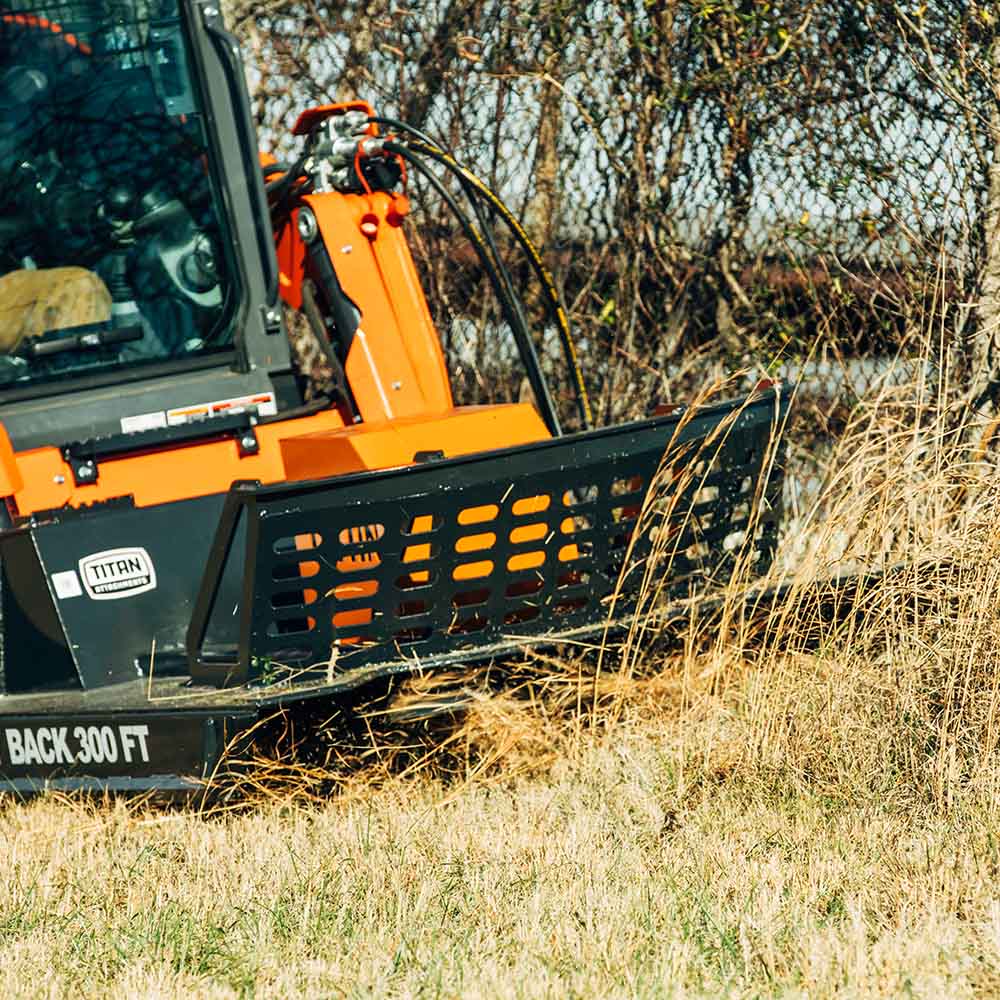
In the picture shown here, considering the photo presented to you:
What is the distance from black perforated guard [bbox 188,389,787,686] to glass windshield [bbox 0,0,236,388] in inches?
35.0

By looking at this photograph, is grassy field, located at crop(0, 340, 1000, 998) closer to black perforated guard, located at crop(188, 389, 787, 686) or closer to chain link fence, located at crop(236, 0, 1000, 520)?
black perforated guard, located at crop(188, 389, 787, 686)

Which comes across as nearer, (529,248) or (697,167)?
(529,248)

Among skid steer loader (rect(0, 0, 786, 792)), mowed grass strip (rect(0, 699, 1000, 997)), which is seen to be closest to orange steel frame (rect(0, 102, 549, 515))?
skid steer loader (rect(0, 0, 786, 792))

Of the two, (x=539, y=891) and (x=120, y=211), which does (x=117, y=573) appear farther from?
(x=539, y=891)

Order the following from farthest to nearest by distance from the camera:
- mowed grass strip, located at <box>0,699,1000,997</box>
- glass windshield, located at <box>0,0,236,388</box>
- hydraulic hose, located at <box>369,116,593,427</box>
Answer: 1. hydraulic hose, located at <box>369,116,593,427</box>
2. glass windshield, located at <box>0,0,236,388</box>
3. mowed grass strip, located at <box>0,699,1000,997</box>

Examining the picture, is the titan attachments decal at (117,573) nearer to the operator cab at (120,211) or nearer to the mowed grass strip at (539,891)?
the operator cab at (120,211)

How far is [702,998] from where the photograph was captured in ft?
8.78

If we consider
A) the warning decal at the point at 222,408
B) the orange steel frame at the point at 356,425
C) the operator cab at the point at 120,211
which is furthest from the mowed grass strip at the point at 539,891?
the operator cab at the point at 120,211

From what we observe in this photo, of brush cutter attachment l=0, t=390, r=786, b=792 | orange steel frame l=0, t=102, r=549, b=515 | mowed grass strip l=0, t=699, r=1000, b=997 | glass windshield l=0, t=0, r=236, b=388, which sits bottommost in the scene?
mowed grass strip l=0, t=699, r=1000, b=997

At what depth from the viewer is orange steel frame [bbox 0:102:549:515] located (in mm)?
4258

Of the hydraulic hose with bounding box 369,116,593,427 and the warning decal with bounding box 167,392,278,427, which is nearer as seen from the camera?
the warning decal with bounding box 167,392,278,427

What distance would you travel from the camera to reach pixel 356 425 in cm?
450

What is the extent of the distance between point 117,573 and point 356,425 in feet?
2.63

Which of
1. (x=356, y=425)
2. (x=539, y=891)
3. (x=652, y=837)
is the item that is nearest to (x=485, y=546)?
(x=356, y=425)
